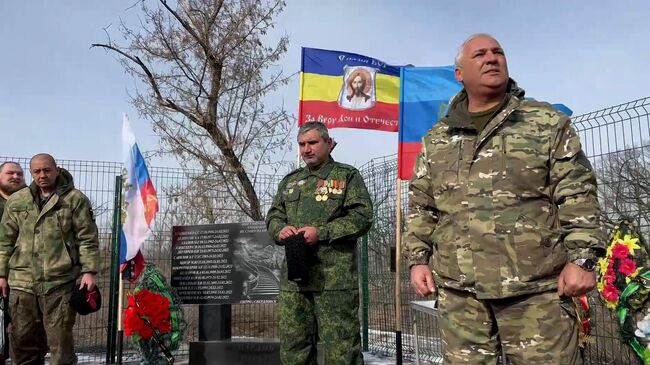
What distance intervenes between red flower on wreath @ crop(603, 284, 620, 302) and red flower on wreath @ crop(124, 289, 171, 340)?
13.2 ft

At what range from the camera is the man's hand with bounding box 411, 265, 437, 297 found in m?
2.54

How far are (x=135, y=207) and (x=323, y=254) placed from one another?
312 centimetres

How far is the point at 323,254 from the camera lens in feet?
12.7

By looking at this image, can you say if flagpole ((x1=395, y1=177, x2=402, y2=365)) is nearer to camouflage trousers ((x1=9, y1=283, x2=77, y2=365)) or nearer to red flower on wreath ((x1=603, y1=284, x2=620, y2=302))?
red flower on wreath ((x1=603, y1=284, x2=620, y2=302))

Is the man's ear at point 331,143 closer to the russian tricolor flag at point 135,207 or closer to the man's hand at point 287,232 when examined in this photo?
the man's hand at point 287,232

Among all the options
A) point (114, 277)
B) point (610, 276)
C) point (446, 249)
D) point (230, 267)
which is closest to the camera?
point (446, 249)

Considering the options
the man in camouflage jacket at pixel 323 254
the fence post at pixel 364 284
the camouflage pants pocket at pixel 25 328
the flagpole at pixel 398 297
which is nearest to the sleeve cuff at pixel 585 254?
the man in camouflage jacket at pixel 323 254

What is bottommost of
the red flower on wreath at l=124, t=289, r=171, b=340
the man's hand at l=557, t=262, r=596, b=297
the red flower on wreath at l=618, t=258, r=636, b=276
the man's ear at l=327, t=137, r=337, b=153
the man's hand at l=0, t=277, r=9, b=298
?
the red flower on wreath at l=124, t=289, r=171, b=340

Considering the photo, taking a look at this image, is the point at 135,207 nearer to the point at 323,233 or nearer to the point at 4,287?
the point at 4,287

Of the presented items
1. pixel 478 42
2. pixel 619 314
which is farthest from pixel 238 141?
pixel 478 42

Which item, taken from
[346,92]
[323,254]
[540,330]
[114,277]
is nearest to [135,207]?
[114,277]

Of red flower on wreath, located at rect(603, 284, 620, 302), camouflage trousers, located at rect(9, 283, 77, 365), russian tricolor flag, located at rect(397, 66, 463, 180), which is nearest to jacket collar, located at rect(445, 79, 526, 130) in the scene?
red flower on wreath, located at rect(603, 284, 620, 302)

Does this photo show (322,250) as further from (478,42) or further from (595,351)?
(595,351)

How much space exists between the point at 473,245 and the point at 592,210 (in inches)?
18.3
